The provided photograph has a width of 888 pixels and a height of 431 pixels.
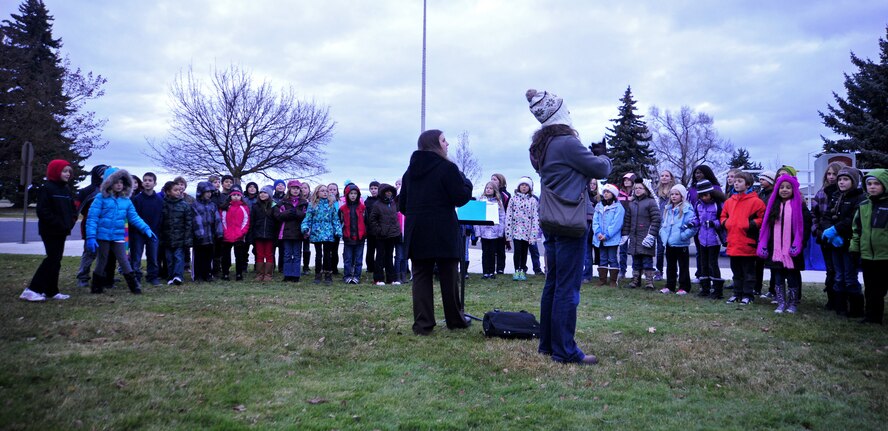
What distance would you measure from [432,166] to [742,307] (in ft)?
17.7

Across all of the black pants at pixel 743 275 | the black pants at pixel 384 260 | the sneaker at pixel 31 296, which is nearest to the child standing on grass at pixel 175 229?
the sneaker at pixel 31 296

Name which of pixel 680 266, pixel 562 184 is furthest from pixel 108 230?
pixel 680 266

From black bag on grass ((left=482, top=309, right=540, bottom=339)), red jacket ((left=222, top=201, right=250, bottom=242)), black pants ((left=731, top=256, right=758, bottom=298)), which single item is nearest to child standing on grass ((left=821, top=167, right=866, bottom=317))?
black pants ((left=731, top=256, right=758, bottom=298))

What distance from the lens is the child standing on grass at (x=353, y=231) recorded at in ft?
39.7

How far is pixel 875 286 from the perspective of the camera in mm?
7625

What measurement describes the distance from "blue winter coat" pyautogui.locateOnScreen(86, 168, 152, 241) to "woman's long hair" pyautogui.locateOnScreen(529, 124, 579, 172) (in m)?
7.27

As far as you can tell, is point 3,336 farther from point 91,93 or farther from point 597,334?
point 91,93

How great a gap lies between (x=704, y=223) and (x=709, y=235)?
243 mm

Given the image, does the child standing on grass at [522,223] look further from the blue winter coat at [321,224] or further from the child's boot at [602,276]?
the blue winter coat at [321,224]

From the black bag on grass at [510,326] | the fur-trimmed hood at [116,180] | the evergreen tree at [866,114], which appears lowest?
the black bag on grass at [510,326]

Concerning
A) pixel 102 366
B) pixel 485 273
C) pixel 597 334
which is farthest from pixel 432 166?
pixel 485 273

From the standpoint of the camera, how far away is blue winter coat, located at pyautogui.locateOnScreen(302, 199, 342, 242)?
12109 mm

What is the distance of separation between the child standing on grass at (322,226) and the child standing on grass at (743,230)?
7.15m

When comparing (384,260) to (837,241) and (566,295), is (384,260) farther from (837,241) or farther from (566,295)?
(837,241)
